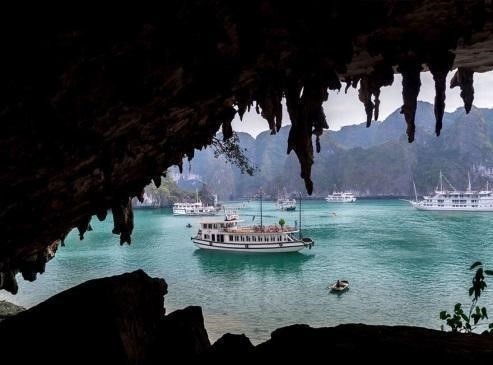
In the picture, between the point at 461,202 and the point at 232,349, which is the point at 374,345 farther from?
the point at 461,202

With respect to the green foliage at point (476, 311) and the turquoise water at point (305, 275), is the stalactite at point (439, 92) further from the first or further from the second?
the turquoise water at point (305, 275)

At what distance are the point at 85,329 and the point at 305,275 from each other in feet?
120

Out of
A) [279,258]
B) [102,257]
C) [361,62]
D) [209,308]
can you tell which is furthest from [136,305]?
[102,257]

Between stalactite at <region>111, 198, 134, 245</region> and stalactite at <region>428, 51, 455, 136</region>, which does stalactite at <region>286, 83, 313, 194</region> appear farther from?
stalactite at <region>111, 198, 134, 245</region>

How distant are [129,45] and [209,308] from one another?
2943cm

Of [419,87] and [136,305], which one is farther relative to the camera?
[136,305]

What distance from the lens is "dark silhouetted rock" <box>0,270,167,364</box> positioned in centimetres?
543

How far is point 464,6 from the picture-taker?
4305mm

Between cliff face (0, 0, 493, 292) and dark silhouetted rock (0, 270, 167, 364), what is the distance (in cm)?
134

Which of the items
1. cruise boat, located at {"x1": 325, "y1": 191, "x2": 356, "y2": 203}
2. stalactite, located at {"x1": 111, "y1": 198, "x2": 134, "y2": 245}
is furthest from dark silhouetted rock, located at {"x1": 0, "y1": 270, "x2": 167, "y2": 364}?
cruise boat, located at {"x1": 325, "y1": 191, "x2": 356, "y2": 203}

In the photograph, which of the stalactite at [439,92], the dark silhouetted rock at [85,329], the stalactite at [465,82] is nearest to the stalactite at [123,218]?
the dark silhouetted rock at [85,329]

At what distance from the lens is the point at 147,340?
6.43m

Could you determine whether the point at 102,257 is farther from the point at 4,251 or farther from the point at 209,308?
the point at 4,251

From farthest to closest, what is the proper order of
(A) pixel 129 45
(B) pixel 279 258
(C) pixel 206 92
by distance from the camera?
(B) pixel 279 258
(C) pixel 206 92
(A) pixel 129 45
